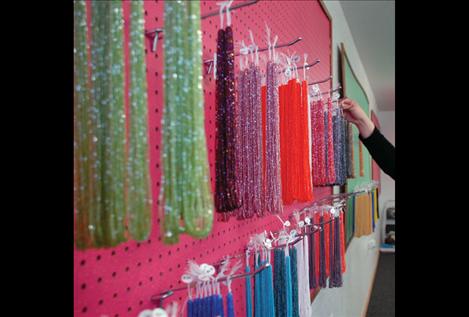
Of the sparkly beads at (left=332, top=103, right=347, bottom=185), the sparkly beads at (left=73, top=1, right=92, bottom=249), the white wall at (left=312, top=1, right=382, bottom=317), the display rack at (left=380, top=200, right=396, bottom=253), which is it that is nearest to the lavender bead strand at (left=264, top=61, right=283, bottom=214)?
the sparkly beads at (left=73, top=1, right=92, bottom=249)

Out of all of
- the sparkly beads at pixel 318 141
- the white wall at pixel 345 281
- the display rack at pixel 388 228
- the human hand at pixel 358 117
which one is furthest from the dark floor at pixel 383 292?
the sparkly beads at pixel 318 141

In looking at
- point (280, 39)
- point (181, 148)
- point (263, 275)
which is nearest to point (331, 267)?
point (263, 275)

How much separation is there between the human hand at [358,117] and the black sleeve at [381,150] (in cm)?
3

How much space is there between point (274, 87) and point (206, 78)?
7.0 inches

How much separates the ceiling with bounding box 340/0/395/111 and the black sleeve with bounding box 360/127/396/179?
1.86 meters

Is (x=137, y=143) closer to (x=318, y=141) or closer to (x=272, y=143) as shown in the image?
(x=272, y=143)

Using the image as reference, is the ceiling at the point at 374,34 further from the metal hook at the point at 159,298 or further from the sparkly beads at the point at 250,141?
the metal hook at the point at 159,298

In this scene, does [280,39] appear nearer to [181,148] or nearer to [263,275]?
[263,275]

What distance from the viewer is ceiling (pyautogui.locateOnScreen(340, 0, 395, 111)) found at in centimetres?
334

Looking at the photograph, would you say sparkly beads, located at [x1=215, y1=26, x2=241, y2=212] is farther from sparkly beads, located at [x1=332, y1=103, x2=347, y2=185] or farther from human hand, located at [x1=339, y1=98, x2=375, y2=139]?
human hand, located at [x1=339, y1=98, x2=375, y2=139]

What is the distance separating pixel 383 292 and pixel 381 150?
4.57m
